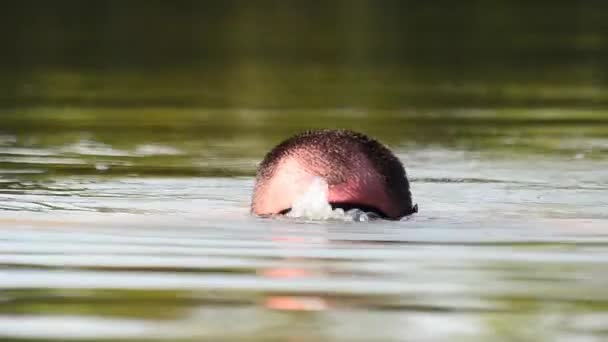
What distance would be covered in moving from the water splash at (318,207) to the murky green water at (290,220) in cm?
13

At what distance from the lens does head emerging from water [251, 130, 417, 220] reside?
10.4 metres

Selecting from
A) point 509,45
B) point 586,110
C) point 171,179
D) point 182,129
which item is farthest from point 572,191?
point 509,45

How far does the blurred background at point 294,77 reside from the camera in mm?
17625

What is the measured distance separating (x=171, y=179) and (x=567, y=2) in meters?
40.3

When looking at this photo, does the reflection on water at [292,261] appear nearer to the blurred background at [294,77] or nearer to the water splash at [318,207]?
the water splash at [318,207]

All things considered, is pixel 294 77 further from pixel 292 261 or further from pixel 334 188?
pixel 292 261

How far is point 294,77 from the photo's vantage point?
2591 cm

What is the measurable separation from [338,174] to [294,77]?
1555cm

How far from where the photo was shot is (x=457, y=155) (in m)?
15.3

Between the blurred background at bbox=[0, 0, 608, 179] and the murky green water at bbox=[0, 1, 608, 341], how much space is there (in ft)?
0.20

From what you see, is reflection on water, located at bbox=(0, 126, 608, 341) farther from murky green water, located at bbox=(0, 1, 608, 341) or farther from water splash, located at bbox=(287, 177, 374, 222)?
water splash, located at bbox=(287, 177, 374, 222)

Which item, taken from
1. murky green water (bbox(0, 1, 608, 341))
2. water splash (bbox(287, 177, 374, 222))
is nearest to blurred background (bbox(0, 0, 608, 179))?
murky green water (bbox(0, 1, 608, 341))

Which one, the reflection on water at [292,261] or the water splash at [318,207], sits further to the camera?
the water splash at [318,207]

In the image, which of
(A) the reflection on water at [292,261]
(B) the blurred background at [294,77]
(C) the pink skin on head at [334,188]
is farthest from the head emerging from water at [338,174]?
(B) the blurred background at [294,77]
